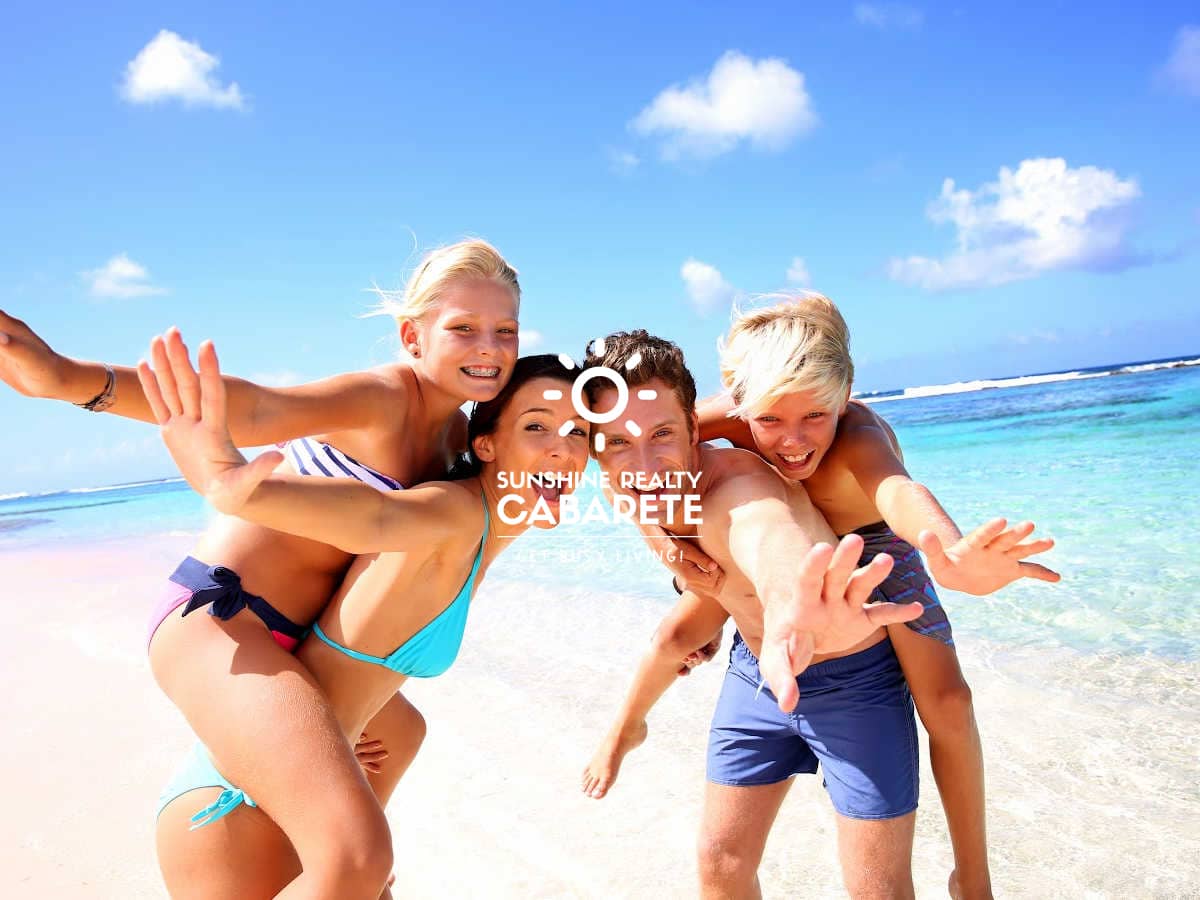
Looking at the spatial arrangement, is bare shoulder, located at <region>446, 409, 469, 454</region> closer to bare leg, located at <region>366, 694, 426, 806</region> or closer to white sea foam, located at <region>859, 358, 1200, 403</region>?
bare leg, located at <region>366, 694, 426, 806</region>

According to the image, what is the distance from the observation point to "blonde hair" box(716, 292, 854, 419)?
8.82 feet

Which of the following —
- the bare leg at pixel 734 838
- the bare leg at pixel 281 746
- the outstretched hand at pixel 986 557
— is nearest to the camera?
the outstretched hand at pixel 986 557

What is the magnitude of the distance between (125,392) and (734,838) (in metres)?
2.39

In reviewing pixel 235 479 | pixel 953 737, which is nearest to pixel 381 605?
pixel 235 479

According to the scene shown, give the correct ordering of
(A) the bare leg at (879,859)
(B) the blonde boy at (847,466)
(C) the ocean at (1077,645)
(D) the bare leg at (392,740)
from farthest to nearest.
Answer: (C) the ocean at (1077,645)
(D) the bare leg at (392,740)
(B) the blonde boy at (847,466)
(A) the bare leg at (879,859)

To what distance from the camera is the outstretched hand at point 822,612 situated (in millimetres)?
1794

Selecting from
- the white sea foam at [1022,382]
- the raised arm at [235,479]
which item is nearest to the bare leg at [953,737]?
the raised arm at [235,479]

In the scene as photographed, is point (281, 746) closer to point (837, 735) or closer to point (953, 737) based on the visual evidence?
point (837, 735)

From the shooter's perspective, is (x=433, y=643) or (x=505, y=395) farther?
(x=505, y=395)

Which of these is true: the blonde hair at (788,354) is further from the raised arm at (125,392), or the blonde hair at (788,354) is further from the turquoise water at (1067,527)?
the turquoise water at (1067,527)

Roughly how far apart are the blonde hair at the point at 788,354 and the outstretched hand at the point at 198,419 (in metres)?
1.49

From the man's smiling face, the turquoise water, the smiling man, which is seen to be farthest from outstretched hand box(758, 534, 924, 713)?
the turquoise water

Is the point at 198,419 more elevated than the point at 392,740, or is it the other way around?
the point at 198,419

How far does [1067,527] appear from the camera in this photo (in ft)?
29.3
